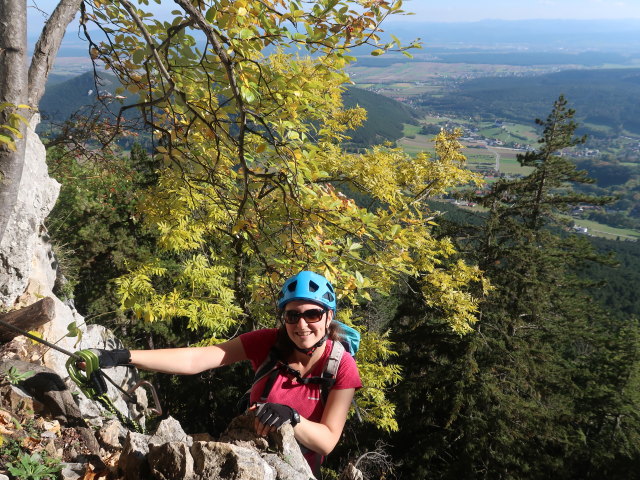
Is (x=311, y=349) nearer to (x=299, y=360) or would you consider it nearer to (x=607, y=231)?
(x=299, y=360)

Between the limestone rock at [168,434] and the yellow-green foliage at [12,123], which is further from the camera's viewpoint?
the limestone rock at [168,434]

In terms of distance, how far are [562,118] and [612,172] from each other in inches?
7313

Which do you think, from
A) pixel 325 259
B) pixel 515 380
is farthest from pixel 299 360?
pixel 515 380

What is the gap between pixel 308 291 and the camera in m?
2.96

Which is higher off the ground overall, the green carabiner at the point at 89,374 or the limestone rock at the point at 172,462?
the green carabiner at the point at 89,374

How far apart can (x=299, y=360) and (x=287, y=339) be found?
17cm

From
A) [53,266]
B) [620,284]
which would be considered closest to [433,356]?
[53,266]

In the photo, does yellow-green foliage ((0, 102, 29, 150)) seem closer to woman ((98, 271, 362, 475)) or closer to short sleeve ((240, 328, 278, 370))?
woman ((98, 271, 362, 475))

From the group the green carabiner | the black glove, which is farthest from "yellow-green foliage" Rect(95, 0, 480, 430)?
the green carabiner

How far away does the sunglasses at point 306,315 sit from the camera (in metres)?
2.92

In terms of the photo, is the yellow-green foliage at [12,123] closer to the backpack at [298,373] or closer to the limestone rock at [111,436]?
the backpack at [298,373]

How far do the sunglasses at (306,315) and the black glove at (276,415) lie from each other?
0.63 meters

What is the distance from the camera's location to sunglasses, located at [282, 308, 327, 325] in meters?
2.92

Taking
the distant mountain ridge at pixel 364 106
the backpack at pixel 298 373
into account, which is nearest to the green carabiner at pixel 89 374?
the backpack at pixel 298 373
